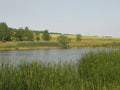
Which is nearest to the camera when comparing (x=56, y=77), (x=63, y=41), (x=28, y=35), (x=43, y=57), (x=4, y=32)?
(x=56, y=77)

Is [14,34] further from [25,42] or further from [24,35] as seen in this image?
[25,42]

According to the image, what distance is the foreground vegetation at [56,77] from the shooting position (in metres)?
8.29

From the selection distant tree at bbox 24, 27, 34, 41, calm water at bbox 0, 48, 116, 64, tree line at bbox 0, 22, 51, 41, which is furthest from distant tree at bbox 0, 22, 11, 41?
calm water at bbox 0, 48, 116, 64

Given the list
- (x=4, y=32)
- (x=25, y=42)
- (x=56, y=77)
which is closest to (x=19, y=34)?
(x=4, y=32)

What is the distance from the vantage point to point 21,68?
9.25m

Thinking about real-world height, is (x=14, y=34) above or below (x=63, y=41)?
above

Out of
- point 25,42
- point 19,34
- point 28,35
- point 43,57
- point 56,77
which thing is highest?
point 19,34

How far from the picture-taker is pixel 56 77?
28.9ft

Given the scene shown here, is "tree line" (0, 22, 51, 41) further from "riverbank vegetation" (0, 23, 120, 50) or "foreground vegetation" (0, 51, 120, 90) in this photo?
"foreground vegetation" (0, 51, 120, 90)

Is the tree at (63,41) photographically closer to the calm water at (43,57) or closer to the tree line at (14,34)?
the tree line at (14,34)

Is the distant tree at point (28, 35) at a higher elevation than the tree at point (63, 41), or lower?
higher

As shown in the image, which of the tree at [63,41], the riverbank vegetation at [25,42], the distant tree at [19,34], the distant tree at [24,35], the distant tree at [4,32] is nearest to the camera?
the riverbank vegetation at [25,42]

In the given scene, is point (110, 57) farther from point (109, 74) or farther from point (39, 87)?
point (39, 87)

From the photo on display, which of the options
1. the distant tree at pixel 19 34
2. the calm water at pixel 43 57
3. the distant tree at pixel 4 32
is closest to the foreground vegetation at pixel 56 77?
the calm water at pixel 43 57
